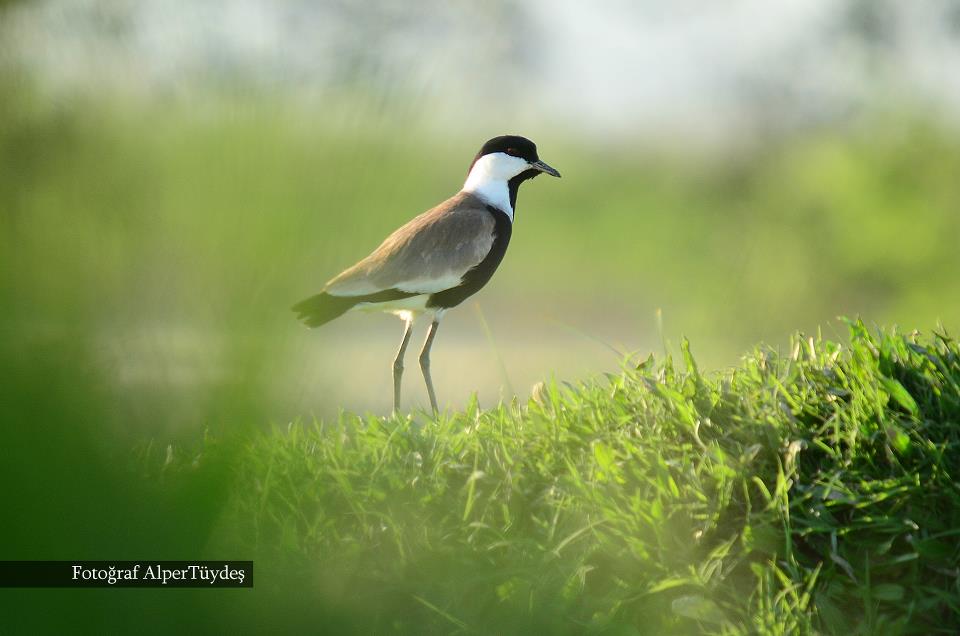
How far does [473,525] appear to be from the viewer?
2.76 meters

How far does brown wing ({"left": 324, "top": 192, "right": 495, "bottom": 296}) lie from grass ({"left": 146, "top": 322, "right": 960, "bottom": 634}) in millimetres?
2051

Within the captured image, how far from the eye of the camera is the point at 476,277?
5316mm

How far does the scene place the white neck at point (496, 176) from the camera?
5.74m

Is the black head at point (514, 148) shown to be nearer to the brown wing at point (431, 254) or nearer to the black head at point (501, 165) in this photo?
the black head at point (501, 165)

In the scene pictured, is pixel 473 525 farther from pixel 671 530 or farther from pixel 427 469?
pixel 671 530

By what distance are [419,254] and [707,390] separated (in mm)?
2462

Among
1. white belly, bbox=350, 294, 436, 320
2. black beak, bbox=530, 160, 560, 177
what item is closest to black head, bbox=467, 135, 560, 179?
black beak, bbox=530, 160, 560, 177

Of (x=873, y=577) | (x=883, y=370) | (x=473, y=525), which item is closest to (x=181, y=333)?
(x=473, y=525)

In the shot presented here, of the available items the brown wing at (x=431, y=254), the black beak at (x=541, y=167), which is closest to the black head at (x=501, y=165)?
the black beak at (x=541, y=167)

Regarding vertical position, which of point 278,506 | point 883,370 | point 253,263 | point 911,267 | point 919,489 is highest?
point 253,263

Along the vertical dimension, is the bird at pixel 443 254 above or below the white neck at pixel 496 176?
below

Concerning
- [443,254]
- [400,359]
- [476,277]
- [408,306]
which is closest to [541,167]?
[476,277]

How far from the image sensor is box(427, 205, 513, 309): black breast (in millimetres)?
5270

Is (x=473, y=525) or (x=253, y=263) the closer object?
(x=253, y=263)
